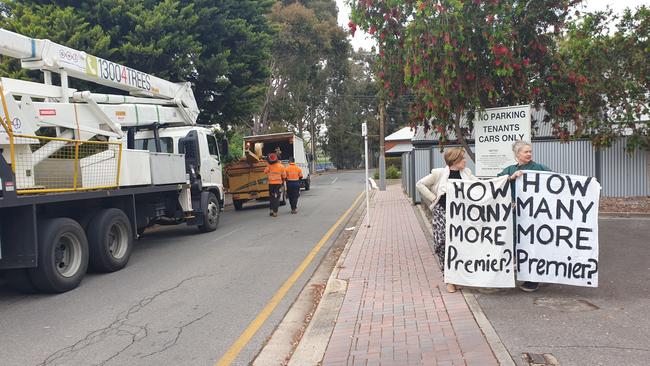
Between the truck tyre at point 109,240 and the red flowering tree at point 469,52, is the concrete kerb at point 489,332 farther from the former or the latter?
the truck tyre at point 109,240

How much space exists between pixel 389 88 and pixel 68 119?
520cm

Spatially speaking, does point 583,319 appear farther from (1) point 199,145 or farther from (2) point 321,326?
(1) point 199,145

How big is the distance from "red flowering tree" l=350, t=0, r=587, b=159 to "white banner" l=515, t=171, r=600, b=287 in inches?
73.1

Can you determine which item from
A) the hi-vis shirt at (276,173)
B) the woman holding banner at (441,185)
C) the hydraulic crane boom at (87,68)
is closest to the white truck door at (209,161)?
the hydraulic crane boom at (87,68)

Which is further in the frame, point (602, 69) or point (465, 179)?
point (602, 69)

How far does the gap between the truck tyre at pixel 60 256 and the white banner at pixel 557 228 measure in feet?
18.9

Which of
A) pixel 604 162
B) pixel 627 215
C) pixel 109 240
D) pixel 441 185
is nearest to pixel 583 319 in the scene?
pixel 441 185

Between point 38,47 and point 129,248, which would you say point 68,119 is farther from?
point 129,248

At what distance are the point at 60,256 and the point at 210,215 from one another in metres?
5.19

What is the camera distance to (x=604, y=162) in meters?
16.0

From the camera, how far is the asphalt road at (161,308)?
4582 mm

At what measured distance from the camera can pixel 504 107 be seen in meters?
7.27

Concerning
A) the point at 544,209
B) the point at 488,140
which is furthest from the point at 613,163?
the point at 544,209

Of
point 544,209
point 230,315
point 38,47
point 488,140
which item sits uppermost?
point 38,47
